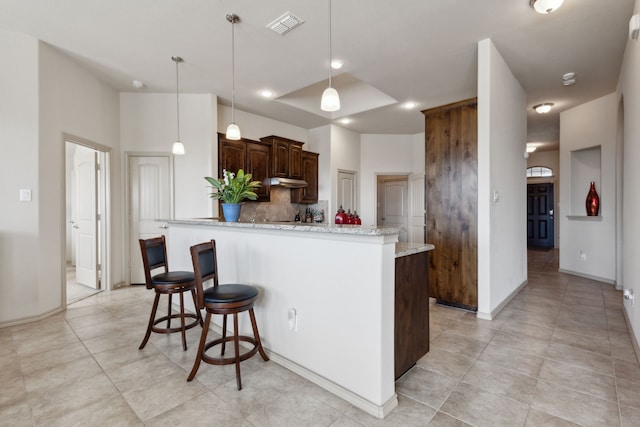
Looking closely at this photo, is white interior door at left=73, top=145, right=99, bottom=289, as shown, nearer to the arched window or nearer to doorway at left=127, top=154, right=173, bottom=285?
doorway at left=127, top=154, right=173, bottom=285

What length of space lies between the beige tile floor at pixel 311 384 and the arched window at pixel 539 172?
23.2ft

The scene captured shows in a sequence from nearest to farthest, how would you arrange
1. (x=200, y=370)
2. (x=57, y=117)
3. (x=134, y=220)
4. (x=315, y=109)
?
(x=200, y=370)
(x=57, y=117)
(x=134, y=220)
(x=315, y=109)

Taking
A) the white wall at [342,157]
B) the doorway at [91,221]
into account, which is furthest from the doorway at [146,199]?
the white wall at [342,157]

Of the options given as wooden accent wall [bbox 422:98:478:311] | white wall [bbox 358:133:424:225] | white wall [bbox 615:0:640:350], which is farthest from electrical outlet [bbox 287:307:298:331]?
white wall [bbox 358:133:424:225]

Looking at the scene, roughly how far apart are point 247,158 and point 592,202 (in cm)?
574

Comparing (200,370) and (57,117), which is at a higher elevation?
(57,117)

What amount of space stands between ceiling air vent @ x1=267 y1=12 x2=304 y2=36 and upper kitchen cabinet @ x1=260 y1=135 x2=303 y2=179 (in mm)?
2622

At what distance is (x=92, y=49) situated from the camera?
136 inches

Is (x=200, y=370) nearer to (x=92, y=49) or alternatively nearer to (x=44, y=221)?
(x=44, y=221)

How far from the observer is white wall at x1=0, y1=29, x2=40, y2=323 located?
10.3 feet

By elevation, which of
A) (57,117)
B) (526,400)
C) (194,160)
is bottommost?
(526,400)

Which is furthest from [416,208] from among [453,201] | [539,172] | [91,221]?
[91,221]

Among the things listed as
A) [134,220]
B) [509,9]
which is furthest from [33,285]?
[509,9]

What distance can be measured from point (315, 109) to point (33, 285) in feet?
15.2
